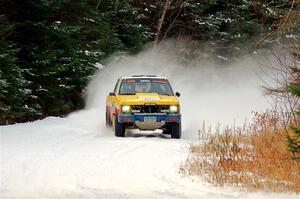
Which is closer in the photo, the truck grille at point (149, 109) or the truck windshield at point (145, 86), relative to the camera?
the truck grille at point (149, 109)

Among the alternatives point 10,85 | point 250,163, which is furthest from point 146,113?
point 250,163

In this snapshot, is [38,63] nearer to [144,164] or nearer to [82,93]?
[82,93]

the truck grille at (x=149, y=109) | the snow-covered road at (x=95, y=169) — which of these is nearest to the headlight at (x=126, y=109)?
the truck grille at (x=149, y=109)

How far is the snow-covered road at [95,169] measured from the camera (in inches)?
366

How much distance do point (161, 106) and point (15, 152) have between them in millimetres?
5313

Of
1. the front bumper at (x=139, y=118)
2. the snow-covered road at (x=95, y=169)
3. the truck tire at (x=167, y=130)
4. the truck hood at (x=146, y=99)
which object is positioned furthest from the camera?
the truck tire at (x=167, y=130)

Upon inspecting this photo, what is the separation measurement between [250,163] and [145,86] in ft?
26.8

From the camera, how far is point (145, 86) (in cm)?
1889

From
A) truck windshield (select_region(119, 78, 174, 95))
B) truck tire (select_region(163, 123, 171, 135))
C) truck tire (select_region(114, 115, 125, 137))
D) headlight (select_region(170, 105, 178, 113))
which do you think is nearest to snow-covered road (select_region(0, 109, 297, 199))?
truck tire (select_region(114, 115, 125, 137))

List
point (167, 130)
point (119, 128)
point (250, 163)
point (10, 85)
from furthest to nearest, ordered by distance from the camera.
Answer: point (10, 85) → point (167, 130) → point (119, 128) → point (250, 163)

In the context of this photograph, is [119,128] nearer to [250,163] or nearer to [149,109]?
[149,109]

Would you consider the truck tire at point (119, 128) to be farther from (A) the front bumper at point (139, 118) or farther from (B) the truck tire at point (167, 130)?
(B) the truck tire at point (167, 130)

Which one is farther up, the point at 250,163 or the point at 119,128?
the point at 119,128

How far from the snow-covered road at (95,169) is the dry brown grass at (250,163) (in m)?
0.32
